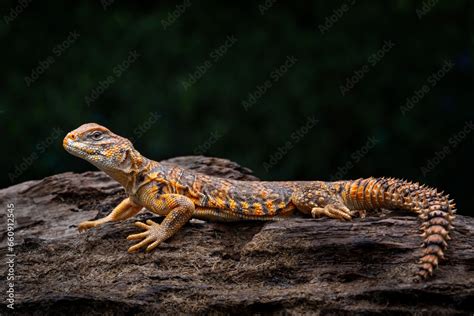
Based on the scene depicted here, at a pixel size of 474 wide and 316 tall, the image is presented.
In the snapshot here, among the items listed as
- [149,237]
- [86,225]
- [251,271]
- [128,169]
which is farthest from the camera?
[86,225]

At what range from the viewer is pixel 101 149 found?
711 centimetres

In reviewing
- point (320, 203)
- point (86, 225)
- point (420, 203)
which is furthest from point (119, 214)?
point (420, 203)

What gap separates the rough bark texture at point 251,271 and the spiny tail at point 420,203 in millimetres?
131

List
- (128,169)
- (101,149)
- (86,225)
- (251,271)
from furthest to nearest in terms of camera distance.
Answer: (86,225) < (128,169) < (101,149) < (251,271)

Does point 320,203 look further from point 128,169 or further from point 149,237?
point 128,169

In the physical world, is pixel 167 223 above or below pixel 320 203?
below

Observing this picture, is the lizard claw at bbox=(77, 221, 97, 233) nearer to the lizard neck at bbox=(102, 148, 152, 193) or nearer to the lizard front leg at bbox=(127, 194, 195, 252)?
the lizard neck at bbox=(102, 148, 152, 193)

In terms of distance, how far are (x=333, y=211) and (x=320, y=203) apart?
213 mm

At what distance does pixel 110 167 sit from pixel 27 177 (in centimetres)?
397

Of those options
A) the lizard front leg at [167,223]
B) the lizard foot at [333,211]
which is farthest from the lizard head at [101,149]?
the lizard foot at [333,211]

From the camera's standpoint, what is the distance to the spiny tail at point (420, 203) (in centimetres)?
605

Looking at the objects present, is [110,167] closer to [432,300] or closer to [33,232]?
[33,232]

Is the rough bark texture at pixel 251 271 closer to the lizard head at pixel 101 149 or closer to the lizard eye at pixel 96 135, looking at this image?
the lizard head at pixel 101 149

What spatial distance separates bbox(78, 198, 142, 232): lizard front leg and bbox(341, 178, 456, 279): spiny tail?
91.4 inches
